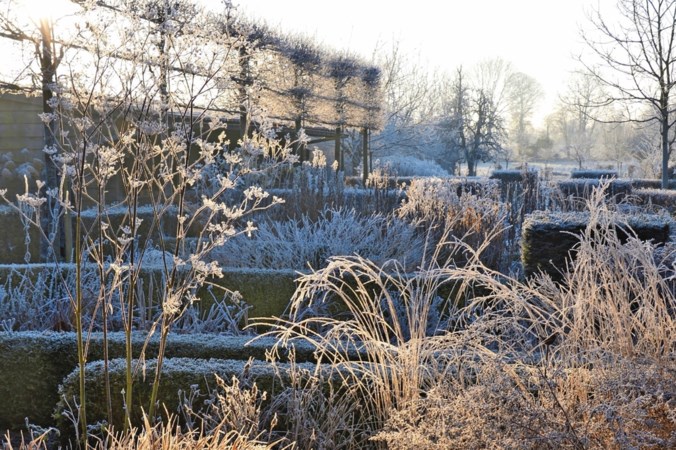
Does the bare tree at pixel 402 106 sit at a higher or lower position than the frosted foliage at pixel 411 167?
higher

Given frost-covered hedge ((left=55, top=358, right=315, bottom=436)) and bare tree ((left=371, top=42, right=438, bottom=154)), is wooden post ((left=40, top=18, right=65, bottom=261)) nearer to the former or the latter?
frost-covered hedge ((left=55, top=358, right=315, bottom=436))

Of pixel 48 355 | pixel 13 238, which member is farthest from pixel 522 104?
pixel 48 355

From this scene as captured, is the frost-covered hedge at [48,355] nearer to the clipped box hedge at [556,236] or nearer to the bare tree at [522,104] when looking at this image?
the clipped box hedge at [556,236]

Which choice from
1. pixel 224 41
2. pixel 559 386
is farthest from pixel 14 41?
pixel 559 386

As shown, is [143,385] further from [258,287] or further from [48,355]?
[258,287]

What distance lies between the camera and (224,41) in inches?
99.1

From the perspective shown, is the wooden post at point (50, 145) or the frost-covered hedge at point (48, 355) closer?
the frost-covered hedge at point (48, 355)

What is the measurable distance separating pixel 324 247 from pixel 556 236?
173 centimetres

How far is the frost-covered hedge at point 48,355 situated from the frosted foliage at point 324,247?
192 cm

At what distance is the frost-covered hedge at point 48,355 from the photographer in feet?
11.2

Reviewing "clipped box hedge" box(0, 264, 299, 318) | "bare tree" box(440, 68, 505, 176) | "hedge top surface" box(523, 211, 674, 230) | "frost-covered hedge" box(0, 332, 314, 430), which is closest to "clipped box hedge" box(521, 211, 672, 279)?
"hedge top surface" box(523, 211, 674, 230)

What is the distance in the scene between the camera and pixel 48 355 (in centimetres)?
342

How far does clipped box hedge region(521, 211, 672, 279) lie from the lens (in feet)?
16.0

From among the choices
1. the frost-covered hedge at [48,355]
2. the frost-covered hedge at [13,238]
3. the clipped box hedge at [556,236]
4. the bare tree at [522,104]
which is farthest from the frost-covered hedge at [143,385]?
the bare tree at [522,104]
